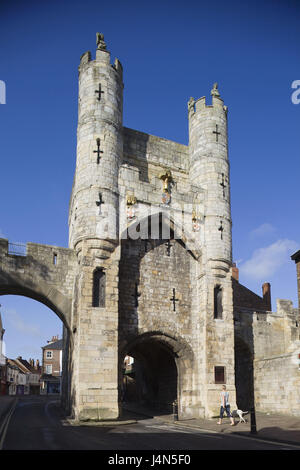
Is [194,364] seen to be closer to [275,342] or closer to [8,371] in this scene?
[275,342]

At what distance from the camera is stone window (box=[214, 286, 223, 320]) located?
20.4 m

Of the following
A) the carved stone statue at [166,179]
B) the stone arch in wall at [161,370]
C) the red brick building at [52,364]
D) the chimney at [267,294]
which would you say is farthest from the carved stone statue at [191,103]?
the red brick building at [52,364]

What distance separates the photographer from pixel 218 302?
20.6 m

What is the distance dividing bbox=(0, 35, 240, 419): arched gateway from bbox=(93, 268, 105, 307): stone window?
4cm

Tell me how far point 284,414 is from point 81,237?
11592 millimetres

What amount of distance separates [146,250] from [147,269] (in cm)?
89

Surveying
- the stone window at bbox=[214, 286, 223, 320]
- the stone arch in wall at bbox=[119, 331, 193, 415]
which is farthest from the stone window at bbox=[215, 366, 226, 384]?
the stone window at bbox=[214, 286, 223, 320]

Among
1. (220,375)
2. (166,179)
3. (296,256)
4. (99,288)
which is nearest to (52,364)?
(296,256)

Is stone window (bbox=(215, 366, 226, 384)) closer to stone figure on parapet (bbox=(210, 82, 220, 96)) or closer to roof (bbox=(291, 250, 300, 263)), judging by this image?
roof (bbox=(291, 250, 300, 263))

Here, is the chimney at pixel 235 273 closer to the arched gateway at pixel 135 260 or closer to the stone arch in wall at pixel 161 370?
the stone arch in wall at pixel 161 370

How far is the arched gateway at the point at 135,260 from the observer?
57.9 feet

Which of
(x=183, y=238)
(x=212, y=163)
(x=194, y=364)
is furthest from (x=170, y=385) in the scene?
(x=212, y=163)

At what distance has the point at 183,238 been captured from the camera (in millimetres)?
21062

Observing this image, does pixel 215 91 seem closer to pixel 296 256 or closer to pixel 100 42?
pixel 100 42
